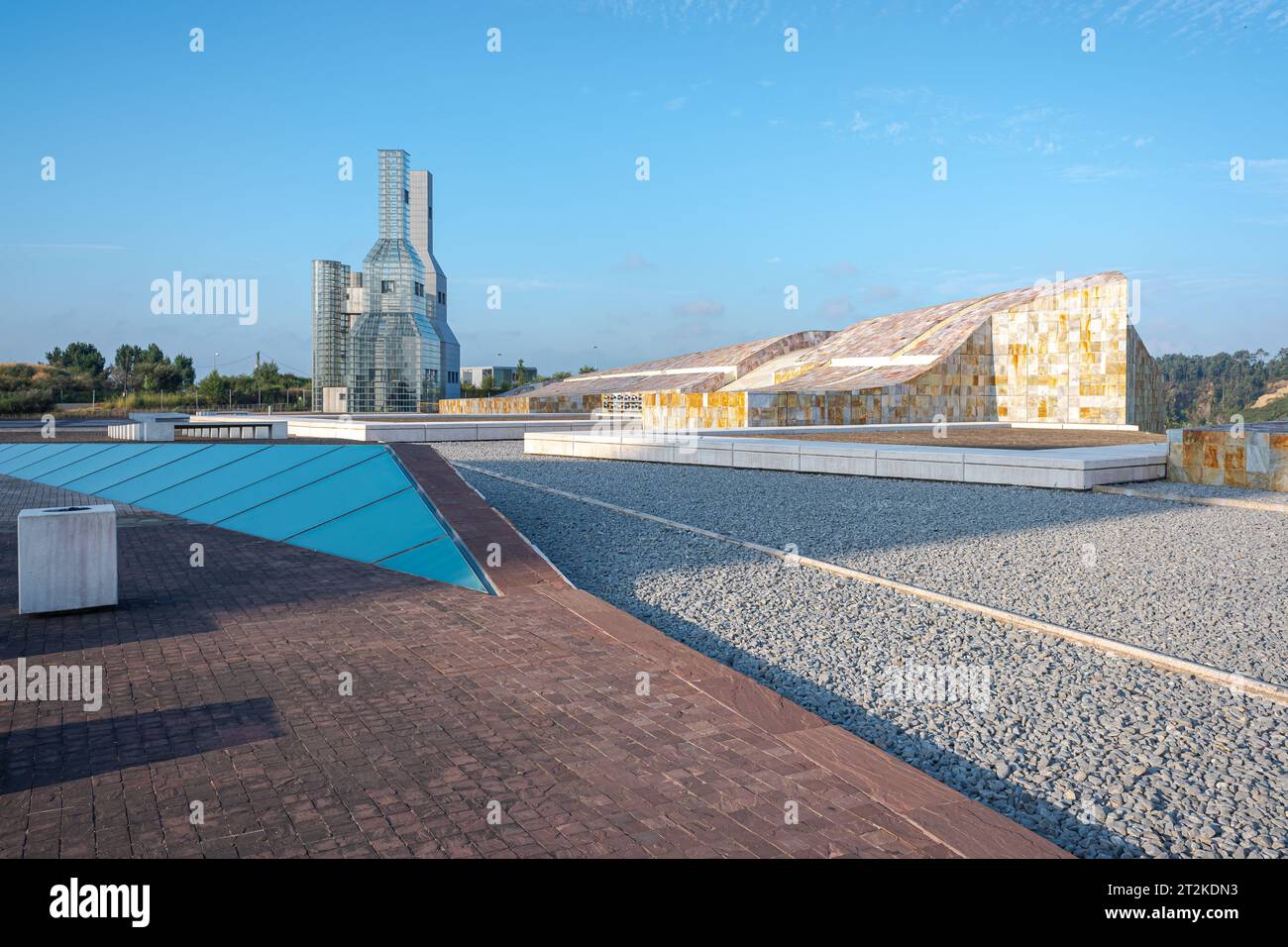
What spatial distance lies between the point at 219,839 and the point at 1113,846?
3189 mm

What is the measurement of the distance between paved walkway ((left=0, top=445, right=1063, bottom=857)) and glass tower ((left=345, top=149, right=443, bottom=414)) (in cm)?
6540

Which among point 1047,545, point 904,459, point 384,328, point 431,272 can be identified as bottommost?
point 1047,545

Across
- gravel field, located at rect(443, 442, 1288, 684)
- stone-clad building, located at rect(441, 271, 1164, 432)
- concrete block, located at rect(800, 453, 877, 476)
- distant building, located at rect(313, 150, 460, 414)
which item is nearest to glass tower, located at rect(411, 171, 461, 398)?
distant building, located at rect(313, 150, 460, 414)

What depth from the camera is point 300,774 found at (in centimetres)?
346

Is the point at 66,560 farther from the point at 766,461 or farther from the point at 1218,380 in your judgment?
the point at 1218,380

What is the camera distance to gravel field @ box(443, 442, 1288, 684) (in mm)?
6145

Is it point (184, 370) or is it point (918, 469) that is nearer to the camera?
point (918, 469)

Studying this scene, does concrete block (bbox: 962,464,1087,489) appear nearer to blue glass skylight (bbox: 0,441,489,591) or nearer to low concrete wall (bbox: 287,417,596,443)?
blue glass skylight (bbox: 0,441,489,591)

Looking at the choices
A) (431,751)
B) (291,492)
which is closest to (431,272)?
(291,492)

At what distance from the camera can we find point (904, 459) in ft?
48.8

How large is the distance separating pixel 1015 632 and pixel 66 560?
6.62 m

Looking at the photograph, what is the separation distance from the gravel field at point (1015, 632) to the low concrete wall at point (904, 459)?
3.32 ft
